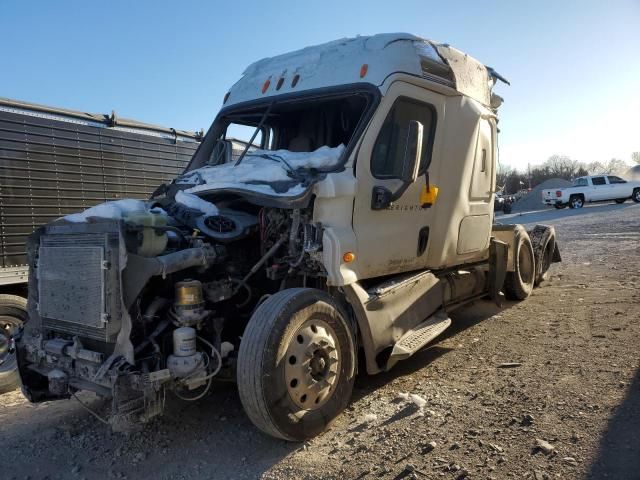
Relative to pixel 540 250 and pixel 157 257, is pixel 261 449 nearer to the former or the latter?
pixel 157 257

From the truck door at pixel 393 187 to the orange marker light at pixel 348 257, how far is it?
0.36 ft

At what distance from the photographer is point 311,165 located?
418 centimetres

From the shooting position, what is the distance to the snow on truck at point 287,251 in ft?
11.0

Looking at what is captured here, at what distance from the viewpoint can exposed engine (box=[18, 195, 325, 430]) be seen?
334 cm

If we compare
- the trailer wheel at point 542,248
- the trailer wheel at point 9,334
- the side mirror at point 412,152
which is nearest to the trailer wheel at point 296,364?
the side mirror at point 412,152

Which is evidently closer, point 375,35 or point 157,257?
point 157,257

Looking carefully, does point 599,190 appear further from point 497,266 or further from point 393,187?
point 393,187

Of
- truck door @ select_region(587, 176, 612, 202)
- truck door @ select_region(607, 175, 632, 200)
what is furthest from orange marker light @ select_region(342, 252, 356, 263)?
truck door @ select_region(607, 175, 632, 200)

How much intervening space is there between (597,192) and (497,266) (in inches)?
1109

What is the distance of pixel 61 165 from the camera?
19.8 ft

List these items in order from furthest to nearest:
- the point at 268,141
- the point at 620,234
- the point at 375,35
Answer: the point at 620,234, the point at 268,141, the point at 375,35

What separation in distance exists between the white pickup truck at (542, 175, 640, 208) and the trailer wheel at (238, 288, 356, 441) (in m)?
30.3

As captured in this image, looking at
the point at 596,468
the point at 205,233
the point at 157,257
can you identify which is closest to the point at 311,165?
the point at 205,233

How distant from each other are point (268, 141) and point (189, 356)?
2619 millimetres
